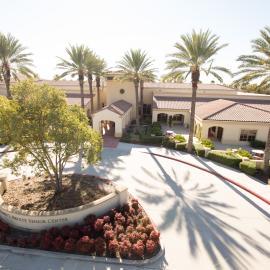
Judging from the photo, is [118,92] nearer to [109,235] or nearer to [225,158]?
[225,158]

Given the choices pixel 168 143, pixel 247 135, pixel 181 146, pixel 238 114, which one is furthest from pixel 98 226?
pixel 238 114

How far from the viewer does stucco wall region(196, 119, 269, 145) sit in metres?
28.7

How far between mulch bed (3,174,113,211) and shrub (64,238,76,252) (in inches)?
97.9

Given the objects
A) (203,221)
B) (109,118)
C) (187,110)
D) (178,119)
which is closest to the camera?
(203,221)

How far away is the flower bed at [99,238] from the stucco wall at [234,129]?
65.0ft

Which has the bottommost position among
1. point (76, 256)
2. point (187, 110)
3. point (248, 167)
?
point (76, 256)

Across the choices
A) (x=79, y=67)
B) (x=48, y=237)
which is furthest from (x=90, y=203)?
(x=79, y=67)

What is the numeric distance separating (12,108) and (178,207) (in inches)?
436

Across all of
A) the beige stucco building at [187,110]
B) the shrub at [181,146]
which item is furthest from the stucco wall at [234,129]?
Result: the shrub at [181,146]

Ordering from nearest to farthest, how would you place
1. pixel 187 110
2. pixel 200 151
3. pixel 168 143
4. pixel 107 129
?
pixel 200 151
pixel 168 143
pixel 107 129
pixel 187 110

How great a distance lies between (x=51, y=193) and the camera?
14539mm

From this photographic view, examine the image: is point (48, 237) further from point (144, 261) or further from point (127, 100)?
point (127, 100)

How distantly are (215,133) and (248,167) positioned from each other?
38.9 feet

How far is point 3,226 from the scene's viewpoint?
38.6ft
